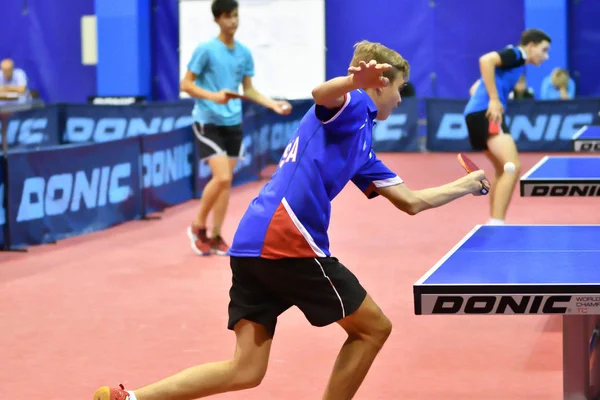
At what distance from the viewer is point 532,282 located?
10.5 ft

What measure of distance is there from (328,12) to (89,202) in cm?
936

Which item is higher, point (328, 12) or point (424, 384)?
point (328, 12)

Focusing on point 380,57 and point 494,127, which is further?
point 494,127

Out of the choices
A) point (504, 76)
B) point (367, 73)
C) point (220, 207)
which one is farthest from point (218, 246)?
point (367, 73)

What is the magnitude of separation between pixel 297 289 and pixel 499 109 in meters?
4.34

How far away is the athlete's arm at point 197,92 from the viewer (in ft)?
23.1

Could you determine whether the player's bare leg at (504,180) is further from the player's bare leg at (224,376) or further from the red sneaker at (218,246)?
the player's bare leg at (224,376)

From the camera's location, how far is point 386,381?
4.48m

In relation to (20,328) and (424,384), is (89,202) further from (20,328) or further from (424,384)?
(424,384)

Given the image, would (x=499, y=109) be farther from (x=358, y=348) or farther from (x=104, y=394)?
(x=104, y=394)

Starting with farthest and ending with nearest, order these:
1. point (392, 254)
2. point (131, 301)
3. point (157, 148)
A: 1. point (157, 148)
2. point (392, 254)
3. point (131, 301)

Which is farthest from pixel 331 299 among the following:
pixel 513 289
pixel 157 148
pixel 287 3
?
pixel 287 3

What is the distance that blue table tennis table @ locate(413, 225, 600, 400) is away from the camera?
3154 millimetres

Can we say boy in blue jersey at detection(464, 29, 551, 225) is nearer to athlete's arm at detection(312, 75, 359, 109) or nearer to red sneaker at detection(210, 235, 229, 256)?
red sneaker at detection(210, 235, 229, 256)
